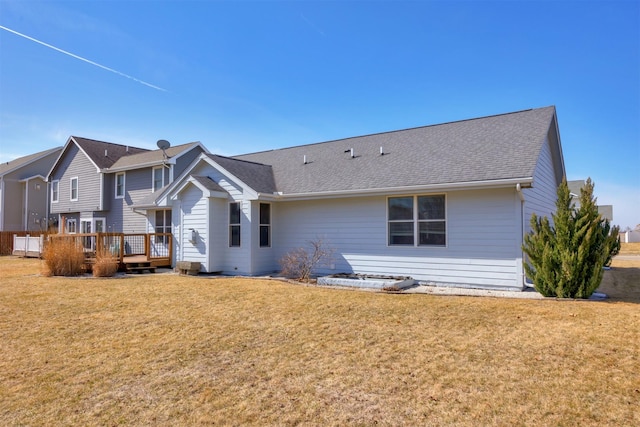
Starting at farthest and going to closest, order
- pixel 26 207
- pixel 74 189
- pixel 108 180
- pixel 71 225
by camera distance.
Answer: pixel 26 207 < pixel 71 225 < pixel 74 189 < pixel 108 180

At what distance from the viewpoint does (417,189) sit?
1062 cm

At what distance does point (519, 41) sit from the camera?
1320 cm

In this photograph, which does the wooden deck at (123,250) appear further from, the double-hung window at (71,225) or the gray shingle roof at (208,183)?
the double-hung window at (71,225)

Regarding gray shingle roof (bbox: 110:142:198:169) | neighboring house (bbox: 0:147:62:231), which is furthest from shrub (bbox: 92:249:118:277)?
neighboring house (bbox: 0:147:62:231)

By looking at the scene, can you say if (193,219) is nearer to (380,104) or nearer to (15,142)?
(380,104)

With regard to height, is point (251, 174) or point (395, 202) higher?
point (251, 174)

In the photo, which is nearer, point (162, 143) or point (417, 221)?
point (417, 221)

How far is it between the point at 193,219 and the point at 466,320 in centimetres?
1051

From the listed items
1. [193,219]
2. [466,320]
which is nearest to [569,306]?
[466,320]

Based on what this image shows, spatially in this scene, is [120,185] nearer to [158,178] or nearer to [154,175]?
[154,175]

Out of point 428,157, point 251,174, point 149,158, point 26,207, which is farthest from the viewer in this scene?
point 26,207

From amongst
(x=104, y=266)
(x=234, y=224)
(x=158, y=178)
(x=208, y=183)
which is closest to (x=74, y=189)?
(x=158, y=178)

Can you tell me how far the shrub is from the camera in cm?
1311

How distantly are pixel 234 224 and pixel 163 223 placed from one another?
5467 mm
